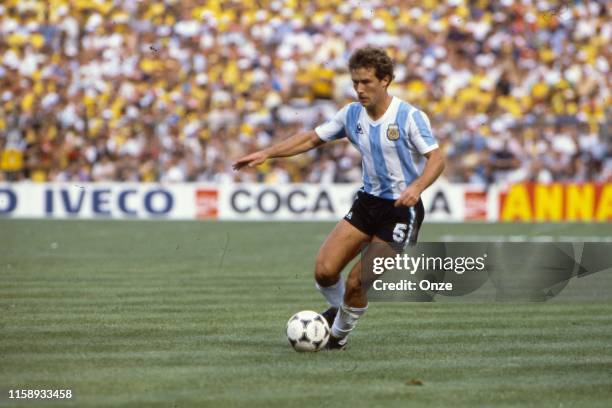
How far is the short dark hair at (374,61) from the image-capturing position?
8.12m

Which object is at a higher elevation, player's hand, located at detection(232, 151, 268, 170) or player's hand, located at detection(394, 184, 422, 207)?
player's hand, located at detection(232, 151, 268, 170)

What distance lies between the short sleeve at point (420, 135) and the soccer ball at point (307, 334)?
1.46 meters

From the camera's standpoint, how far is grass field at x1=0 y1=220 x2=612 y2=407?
6754mm

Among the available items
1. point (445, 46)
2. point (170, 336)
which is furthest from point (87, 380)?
point (445, 46)

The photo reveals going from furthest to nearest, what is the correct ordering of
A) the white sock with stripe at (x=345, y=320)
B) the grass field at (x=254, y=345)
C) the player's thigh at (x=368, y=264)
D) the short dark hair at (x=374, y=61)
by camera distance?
1. the white sock with stripe at (x=345, y=320)
2. the player's thigh at (x=368, y=264)
3. the short dark hair at (x=374, y=61)
4. the grass field at (x=254, y=345)

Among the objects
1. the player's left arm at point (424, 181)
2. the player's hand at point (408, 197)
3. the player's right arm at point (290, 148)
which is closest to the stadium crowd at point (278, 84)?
the player's right arm at point (290, 148)

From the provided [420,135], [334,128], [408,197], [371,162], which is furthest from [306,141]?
[408,197]

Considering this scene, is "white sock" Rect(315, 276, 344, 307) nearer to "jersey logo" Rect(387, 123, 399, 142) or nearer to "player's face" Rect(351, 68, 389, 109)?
"jersey logo" Rect(387, 123, 399, 142)

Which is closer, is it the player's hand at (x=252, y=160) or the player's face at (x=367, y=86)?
the player's face at (x=367, y=86)

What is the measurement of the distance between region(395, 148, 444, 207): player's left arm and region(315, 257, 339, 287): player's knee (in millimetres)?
785

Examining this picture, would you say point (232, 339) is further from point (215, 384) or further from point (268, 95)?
point (268, 95)

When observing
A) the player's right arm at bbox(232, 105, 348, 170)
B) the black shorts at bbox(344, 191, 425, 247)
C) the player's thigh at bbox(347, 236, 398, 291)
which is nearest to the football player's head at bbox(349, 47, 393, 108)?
the player's right arm at bbox(232, 105, 348, 170)

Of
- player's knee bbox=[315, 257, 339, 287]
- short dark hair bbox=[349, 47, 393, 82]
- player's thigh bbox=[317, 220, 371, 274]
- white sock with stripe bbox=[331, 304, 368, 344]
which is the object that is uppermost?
short dark hair bbox=[349, 47, 393, 82]

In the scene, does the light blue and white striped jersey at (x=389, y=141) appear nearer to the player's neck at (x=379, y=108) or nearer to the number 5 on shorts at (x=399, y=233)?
the player's neck at (x=379, y=108)
